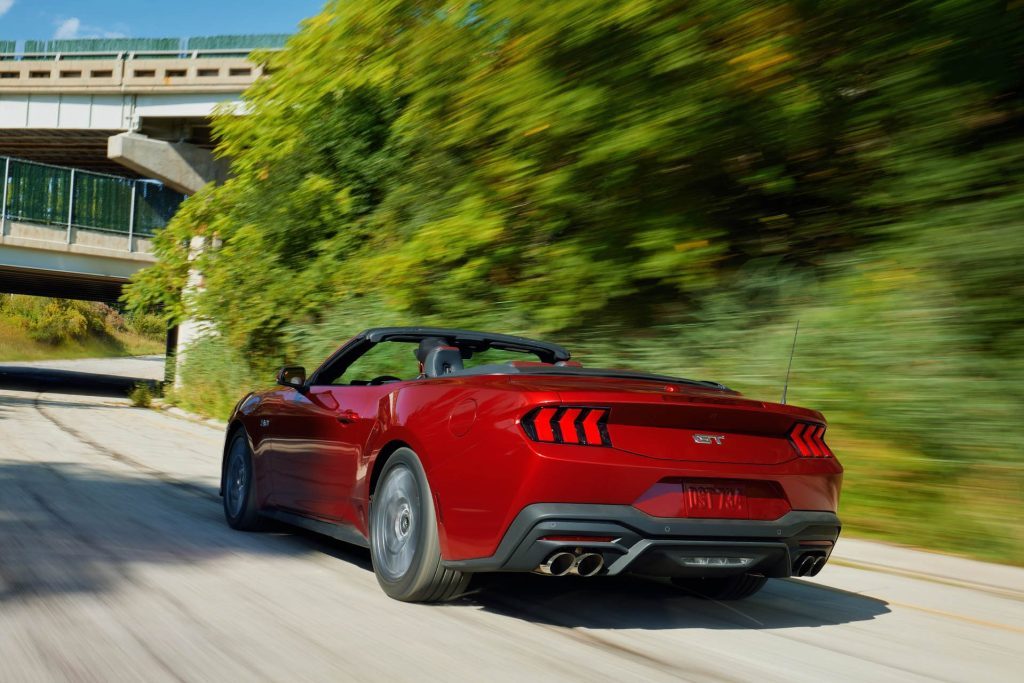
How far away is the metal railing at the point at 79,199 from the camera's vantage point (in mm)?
34938

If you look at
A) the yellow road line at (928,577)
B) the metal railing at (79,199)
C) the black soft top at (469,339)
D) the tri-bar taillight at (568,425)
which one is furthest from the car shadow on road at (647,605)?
the metal railing at (79,199)

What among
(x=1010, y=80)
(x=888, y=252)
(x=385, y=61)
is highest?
(x=385, y=61)

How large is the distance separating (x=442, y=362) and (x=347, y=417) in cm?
61

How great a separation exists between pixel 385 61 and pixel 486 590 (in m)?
8.06

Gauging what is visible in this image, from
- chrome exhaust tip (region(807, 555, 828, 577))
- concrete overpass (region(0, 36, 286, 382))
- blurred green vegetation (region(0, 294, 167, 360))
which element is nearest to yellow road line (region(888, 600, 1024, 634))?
chrome exhaust tip (region(807, 555, 828, 577))

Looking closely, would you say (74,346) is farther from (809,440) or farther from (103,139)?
(809,440)

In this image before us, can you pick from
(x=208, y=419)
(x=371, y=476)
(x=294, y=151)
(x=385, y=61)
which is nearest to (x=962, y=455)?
(x=371, y=476)

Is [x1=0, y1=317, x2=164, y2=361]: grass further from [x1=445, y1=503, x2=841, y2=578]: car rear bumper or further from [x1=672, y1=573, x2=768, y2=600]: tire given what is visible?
[x1=445, y1=503, x2=841, y2=578]: car rear bumper

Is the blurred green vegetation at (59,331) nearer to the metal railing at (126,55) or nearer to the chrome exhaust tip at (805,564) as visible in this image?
the metal railing at (126,55)

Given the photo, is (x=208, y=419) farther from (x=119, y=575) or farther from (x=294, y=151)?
(x=119, y=575)

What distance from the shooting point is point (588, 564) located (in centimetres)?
419

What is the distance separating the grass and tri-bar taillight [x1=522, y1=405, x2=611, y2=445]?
2651 inches

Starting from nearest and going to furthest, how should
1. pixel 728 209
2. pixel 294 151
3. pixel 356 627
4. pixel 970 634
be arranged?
pixel 356 627 → pixel 970 634 → pixel 728 209 → pixel 294 151

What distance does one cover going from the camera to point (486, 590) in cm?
519
